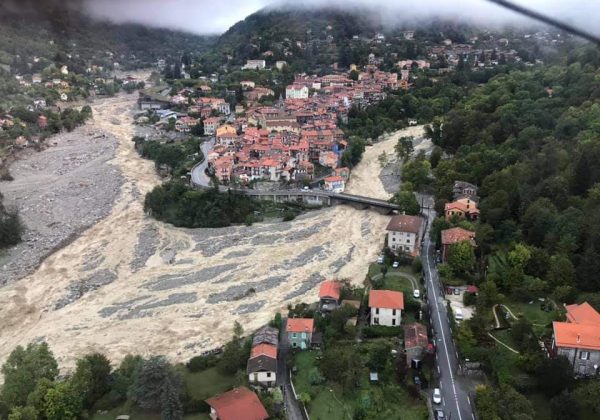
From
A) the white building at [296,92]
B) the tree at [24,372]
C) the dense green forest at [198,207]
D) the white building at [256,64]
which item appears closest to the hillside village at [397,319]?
the dense green forest at [198,207]

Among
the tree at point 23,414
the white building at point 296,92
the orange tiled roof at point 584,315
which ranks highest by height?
the white building at point 296,92

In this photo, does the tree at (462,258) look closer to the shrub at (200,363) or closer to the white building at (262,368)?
the white building at (262,368)

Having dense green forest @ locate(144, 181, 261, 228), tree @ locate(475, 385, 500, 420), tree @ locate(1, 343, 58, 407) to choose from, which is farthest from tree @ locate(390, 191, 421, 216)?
tree @ locate(1, 343, 58, 407)

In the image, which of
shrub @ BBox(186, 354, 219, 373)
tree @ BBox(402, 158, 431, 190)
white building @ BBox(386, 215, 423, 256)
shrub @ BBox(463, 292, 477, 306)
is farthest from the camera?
tree @ BBox(402, 158, 431, 190)

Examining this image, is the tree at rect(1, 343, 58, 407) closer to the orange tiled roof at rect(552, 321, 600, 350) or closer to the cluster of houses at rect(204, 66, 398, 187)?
the orange tiled roof at rect(552, 321, 600, 350)

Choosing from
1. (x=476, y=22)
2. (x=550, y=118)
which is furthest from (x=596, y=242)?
(x=476, y=22)

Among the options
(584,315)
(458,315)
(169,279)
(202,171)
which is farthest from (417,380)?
(202,171)

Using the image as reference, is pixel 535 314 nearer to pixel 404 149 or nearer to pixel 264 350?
pixel 264 350
